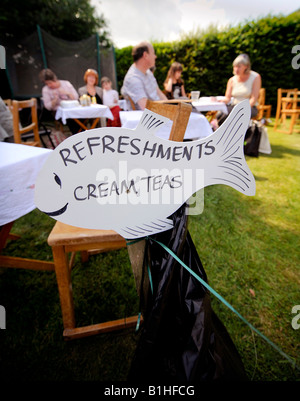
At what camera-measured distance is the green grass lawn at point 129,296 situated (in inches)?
38.6

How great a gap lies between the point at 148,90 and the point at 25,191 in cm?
206

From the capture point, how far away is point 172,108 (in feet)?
2.39

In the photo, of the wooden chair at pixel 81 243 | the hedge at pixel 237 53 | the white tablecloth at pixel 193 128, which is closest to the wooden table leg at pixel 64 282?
the wooden chair at pixel 81 243

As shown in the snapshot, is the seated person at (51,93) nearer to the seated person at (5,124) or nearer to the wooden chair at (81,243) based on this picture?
the seated person at (5,124)

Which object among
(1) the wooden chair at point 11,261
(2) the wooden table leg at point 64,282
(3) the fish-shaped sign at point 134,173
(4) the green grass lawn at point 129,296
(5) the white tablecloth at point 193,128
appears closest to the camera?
(3) the fish-shaped sign at point 134,173

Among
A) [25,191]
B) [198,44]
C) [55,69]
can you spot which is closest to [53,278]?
[25,191]

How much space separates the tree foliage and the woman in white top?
8.14 metres

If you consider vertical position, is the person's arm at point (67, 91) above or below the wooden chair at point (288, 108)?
above

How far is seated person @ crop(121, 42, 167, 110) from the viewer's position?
2160 millimetres

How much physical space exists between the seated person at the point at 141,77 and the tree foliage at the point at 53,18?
783cm

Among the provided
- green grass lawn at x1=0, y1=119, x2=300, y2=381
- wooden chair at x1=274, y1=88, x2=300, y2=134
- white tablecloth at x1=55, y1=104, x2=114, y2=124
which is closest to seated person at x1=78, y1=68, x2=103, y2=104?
white tablecloth at x1=55, y1=104, x2=114, y2=124

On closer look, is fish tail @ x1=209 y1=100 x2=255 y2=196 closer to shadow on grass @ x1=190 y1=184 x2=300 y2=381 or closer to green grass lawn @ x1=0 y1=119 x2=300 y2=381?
green grass lawn @ x1=0 y1=119 x2=300 y2=381

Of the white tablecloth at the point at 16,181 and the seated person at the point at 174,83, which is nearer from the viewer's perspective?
the white tablecloth at the point at 16,181
